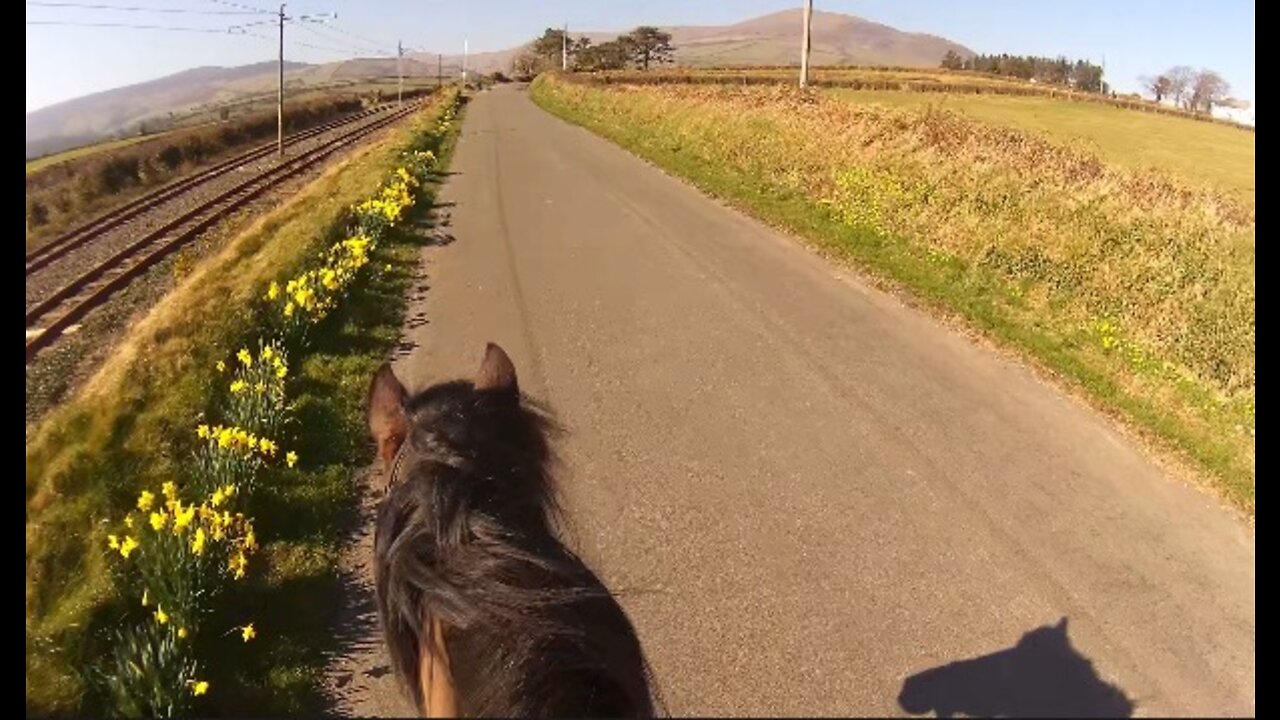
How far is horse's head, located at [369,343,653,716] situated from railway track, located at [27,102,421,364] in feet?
25.7

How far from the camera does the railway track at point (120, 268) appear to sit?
806 cm

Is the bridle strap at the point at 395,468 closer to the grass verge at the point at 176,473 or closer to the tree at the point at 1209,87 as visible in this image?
the grass verge at the point at 176,473

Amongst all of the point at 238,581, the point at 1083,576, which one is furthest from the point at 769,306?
the point at 238,581

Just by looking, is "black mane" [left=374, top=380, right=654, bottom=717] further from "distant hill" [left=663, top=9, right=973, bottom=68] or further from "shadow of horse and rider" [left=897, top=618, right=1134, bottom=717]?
"distant hill" [left=663, top=9, right=973, bottom=68]

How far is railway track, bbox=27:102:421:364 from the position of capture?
8.06 meters

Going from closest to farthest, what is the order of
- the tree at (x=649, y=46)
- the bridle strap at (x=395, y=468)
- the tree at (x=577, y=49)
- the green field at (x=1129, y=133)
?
the bridle strap at (x=395, y=468)
the green field at (x=1129, y=133)
the tree at (x=649, y=46)
the tree at (x=577, y=49)

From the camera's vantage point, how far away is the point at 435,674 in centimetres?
126

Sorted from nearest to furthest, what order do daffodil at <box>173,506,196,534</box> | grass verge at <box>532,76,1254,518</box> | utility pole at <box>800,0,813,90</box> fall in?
daffodil at <box>173,506,196,534</box>, grass verge at <box>532,76,1254,518</box>, utility pole at <box>800,0,813,90</box>

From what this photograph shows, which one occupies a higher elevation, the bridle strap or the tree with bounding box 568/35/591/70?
the tree with bounding box 568/35/591/70

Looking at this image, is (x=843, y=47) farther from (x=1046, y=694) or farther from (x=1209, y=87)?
(x=1046, y=694)

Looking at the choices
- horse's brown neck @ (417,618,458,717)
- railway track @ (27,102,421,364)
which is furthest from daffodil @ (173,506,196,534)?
railway track @ (27,102,421,364)

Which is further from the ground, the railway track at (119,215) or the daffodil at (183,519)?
the railway track at (119,215)

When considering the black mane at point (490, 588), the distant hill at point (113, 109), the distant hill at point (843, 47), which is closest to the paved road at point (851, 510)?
the black mane at point (490, 588)

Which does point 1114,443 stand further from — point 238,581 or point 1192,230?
point 1192,230
